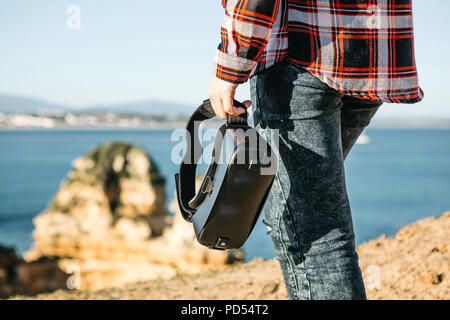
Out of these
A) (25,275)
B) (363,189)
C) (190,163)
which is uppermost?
(363,189)

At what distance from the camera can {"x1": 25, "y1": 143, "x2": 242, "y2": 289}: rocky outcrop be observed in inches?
694

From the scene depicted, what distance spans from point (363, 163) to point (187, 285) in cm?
9989

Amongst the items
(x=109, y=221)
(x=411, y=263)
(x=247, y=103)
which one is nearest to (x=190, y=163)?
(x=247, y=103)

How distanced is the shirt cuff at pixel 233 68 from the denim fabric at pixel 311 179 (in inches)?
4.4

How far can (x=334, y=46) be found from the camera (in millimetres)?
1481

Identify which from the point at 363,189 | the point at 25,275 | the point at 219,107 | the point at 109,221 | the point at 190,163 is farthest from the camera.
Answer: the point at 363,189

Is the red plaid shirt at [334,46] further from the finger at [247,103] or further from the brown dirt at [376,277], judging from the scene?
the brown dirt at [376,277]

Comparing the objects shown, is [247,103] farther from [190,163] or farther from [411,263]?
[411,263]

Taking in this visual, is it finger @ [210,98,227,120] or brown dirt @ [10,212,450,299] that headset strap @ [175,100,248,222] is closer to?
finger @ [210,98,227,120]

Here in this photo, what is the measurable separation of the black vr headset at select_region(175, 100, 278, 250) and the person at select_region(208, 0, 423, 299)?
3.3 inches

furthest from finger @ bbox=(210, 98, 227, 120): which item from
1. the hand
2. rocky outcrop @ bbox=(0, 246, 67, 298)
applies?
rocky outcrop @ bbox=(0, 246, 67, 298)

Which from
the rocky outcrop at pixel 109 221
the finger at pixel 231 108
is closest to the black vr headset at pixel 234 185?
the finger at pixel 231 108

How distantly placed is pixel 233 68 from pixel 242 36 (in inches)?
4.1

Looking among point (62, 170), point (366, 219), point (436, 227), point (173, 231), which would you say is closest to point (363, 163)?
point (366, 219)
